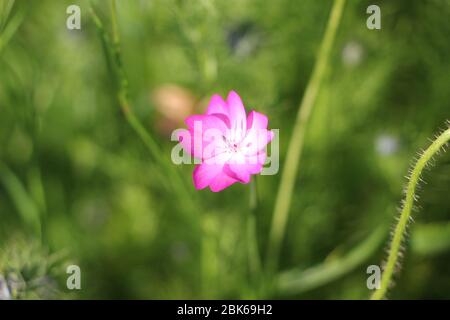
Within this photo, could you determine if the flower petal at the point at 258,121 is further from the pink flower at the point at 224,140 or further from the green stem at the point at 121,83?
the green stem at the point at 121,83

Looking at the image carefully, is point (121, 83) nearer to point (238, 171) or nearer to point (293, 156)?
point (238, 171)

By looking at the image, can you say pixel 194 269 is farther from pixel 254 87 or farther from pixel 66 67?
pixel 66 67

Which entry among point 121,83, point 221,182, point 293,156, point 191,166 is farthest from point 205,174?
point 191,166

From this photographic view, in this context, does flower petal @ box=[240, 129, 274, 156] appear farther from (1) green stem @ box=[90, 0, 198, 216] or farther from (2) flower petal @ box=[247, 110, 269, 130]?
(1) green stem @ box=[90, 0, 198, 216]

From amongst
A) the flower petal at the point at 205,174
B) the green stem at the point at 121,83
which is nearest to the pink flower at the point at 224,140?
the flower petal at the point at 205,174

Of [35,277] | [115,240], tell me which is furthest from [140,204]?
[35,277]

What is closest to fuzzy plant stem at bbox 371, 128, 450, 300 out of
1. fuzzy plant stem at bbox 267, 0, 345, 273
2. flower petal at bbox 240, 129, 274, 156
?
flower petal at bbox 240, 129, 274, 156
